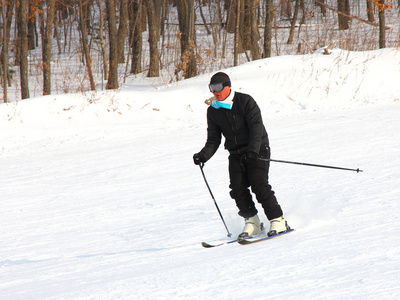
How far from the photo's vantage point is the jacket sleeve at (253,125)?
4.00 metres

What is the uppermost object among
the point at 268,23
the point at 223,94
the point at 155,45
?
the point at 268,23

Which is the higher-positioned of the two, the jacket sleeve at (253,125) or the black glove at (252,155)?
the jacket sleeve at (253,125)

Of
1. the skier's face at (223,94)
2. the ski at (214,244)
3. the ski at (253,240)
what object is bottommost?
the ski at (214,244)

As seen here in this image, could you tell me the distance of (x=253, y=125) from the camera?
4.07m

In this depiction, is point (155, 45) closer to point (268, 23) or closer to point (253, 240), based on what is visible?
point (268, 23)

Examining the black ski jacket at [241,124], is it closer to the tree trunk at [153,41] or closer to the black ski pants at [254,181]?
the black ski pants at [254,181]

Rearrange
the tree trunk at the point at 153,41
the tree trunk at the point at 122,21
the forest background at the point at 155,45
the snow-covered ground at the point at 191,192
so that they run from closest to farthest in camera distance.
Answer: the snow-covered ground at the point at 191,192 → the forest background at the point at 155,45 → the tree trunk at the point at 153,41 → the tree trunk at the point at 122,21

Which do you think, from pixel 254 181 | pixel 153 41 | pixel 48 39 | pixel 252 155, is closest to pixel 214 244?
pixel 254 181

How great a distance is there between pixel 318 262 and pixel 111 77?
1204 centimetres

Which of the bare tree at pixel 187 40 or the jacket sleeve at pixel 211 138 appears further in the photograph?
the bare tree at pixel 187 40

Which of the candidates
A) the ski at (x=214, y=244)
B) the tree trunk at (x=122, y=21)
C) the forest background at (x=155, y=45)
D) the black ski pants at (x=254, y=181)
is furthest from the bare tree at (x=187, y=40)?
the ski at (x=214, y=244)

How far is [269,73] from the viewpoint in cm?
1270

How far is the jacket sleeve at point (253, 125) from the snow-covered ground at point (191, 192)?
2.68 ft

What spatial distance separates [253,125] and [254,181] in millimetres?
488
